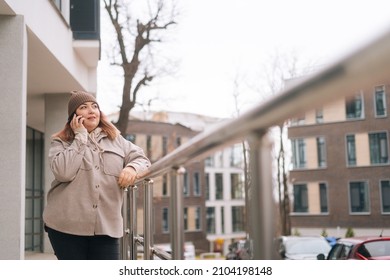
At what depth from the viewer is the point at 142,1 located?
9.30 m

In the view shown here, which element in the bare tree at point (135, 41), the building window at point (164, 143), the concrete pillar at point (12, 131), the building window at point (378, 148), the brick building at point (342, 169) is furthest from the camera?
the building window at point (164, 143)

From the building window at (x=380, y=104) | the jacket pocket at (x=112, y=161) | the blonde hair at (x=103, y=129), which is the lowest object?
the jacket pocket at (x=112, y=161)

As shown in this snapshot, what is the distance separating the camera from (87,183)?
1.31 m

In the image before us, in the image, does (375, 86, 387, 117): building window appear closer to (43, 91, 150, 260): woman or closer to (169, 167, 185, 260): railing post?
(43, 91, 150, 260): woman

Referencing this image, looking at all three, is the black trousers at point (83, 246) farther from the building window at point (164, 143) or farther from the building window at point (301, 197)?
the building window at point (301, 197)

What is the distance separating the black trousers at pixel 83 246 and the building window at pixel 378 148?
10401 millimetres

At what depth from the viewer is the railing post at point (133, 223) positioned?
1678 millimetres

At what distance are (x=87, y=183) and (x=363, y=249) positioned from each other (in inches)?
77.1

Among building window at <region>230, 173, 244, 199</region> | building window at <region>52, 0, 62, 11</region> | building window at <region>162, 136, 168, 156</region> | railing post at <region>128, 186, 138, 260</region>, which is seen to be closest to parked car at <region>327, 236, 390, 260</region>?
railing post at <region>128, 186, 138, 260</region>

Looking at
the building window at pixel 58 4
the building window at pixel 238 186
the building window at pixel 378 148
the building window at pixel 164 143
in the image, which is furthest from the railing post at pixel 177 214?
the building window at pixel 164 143

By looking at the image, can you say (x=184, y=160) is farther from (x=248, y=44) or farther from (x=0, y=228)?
(x=248, y=44)

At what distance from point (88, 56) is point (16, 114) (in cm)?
191

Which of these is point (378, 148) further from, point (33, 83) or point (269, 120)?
point (269, 120)

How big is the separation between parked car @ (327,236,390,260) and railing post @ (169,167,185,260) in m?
1.47
